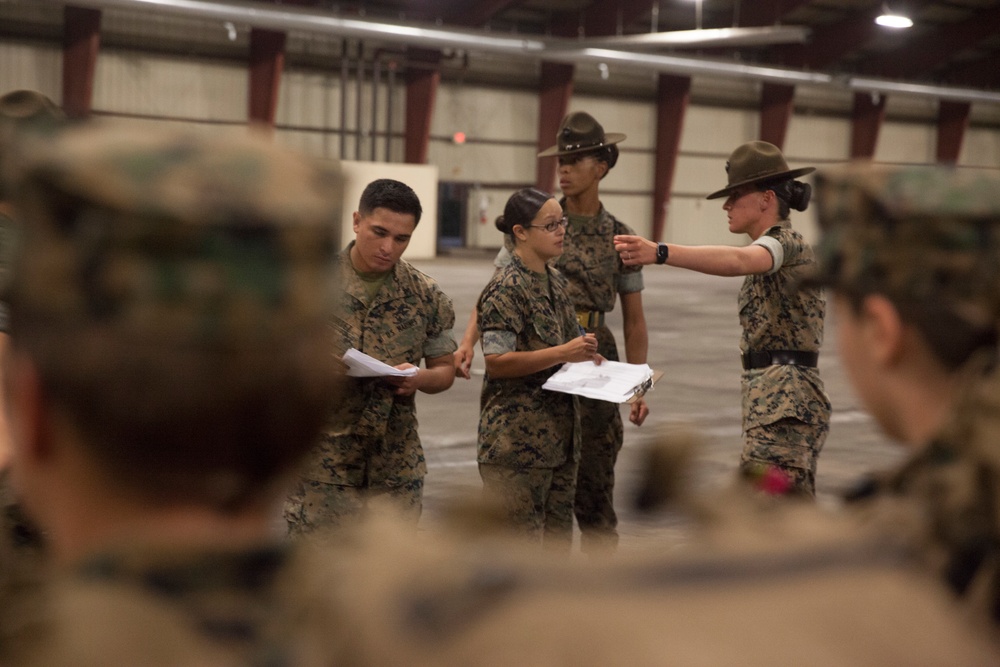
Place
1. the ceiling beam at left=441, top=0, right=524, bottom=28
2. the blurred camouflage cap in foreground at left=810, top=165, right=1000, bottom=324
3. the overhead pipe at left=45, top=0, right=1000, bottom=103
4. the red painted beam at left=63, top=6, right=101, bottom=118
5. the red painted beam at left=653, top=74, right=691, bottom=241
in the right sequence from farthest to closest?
the red painted beam at left=653, top=74, right=691, bottom=241 < the ceiling beam at left=441, top=0, right=524, bottom=28 < the red painted beam at left=63, top=6, right=101, bottom=118 < the overhead pipe at left=45, top=0, right=1000, bottom=103 < the blurred camouflage cap in foreground at left=810, top=165, right=1000, bottom=324

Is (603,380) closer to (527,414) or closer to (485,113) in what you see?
(527,414)

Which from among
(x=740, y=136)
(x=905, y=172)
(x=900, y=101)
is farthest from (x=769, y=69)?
(x=905, y=172)

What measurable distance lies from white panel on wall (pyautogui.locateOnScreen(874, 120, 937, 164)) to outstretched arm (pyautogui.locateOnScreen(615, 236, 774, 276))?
28.6m

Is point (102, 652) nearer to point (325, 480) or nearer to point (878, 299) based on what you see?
point (878, 299)

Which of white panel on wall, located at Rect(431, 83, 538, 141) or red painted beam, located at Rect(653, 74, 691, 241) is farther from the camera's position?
red painted beam, located at Rect(653, 74, 691, 241)

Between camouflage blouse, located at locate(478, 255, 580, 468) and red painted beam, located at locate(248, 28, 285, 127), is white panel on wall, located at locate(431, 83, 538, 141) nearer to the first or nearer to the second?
red painted beam, located at locate(248, 28, 285, 127)

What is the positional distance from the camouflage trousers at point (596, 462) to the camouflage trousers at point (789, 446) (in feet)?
2.92

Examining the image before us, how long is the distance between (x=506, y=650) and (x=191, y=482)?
1.04ft

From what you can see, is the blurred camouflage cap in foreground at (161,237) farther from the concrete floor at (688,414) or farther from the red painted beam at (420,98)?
the red painted beam at (420,98)

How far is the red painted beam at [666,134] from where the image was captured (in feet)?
90.0

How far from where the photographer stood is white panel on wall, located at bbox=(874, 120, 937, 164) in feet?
103

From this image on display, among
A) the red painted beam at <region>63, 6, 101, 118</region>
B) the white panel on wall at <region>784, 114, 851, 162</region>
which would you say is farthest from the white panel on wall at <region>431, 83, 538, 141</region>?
the red painted beam at <region>63, 6, 101, 118</region>

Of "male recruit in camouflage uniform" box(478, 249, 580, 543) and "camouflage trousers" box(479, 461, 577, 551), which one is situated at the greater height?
"male recruit in camouflage uniform" box(478, 249, 580, 543)

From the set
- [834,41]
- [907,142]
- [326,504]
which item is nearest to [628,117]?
[834,41]
